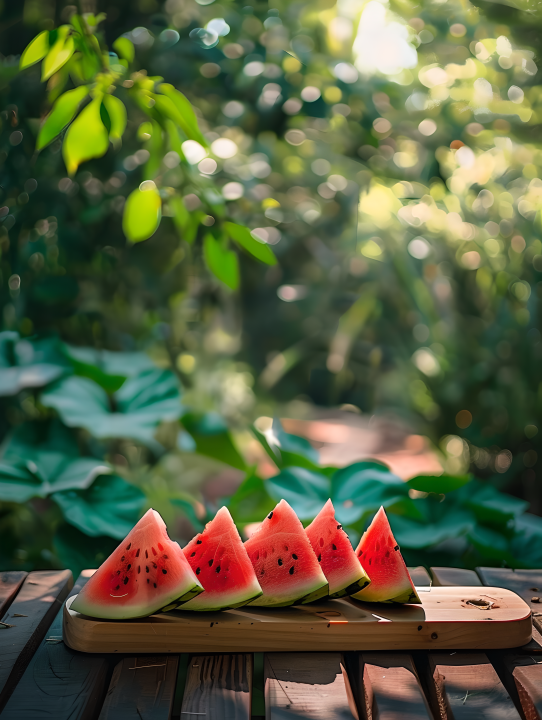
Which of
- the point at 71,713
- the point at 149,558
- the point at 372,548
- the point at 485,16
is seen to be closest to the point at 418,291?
the point at 485,16

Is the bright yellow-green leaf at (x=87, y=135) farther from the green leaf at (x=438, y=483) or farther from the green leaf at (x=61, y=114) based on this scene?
the green leaf at (x=438, y=483)

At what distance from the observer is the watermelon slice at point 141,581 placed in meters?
1.00

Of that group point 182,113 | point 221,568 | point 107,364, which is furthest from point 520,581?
point 107,364

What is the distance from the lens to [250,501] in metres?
2.04

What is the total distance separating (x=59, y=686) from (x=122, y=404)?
144 cm

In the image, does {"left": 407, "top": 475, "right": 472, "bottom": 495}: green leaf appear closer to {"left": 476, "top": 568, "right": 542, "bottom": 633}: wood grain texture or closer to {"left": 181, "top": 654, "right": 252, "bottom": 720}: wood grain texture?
{"left": 476, "top": 568, "right": 542, "bottom": 633}: wood grain texture

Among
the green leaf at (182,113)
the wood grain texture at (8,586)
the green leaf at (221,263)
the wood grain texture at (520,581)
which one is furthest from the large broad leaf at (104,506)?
the green leaf at (182,113)

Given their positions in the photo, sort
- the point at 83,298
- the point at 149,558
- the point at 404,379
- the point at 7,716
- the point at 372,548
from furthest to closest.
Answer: the point at 404,379 → the point at 83,298 → the point at 372,548 → the point at 149,558 → the point at 7,716

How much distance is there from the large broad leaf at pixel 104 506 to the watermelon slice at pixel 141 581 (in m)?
0.60

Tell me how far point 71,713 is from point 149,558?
0.98 ft

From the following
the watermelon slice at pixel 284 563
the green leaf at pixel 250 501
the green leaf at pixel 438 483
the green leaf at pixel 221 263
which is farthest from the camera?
the green leaf at pixel 250 501

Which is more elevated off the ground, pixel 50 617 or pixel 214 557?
pixel 214 557

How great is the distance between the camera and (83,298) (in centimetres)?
247

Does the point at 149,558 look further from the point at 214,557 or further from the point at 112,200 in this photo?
the point at 112,200
